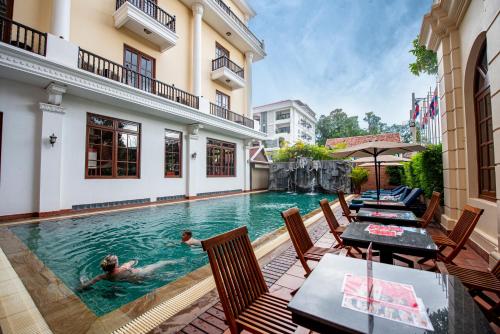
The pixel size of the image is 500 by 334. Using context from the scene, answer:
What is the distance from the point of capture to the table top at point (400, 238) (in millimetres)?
2186

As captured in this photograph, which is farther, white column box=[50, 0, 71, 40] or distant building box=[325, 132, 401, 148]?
distant building box=[325, 132, 401, 148]

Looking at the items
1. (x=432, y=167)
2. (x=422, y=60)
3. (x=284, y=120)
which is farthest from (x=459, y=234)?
(x=284, y=120)

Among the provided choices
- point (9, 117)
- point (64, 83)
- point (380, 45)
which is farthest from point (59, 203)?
point (380, 45)

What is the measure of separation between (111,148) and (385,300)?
9576 millimetres

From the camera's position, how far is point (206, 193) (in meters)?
12.5

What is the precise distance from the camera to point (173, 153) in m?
11.0

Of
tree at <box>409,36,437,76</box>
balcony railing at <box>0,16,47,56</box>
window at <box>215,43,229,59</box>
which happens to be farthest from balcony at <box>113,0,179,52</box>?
tree at <box>409,36,437,76</box>

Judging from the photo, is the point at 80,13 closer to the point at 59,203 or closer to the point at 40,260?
the point at 59,203

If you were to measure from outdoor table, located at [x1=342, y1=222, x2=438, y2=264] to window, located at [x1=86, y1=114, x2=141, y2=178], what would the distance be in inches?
338

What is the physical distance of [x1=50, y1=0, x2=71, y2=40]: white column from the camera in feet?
22.4

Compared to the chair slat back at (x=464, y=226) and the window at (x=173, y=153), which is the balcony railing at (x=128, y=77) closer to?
the window at (x=173, y=153)

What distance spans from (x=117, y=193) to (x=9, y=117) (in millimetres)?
3733

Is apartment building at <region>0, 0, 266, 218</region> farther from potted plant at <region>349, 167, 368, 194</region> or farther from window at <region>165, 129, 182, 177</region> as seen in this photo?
potted plant at <region>349, 167, 368, 194</region>

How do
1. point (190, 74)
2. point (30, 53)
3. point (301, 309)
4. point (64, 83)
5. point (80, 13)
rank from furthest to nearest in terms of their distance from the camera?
point (190, 74)
point (80, 13)
point (64, 83)
point (30, 53)
point (301, 309)
